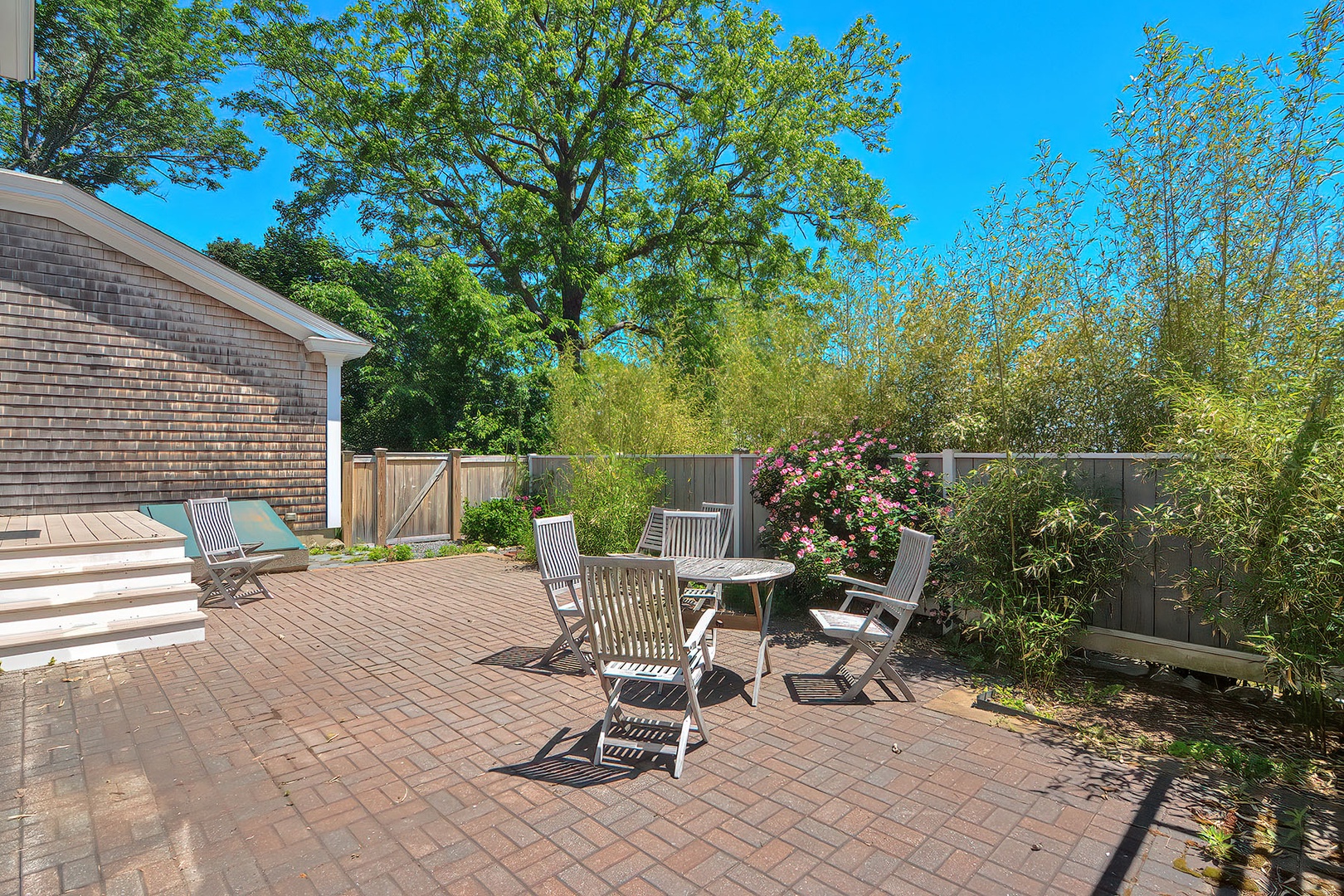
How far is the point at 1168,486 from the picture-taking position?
12.1ft

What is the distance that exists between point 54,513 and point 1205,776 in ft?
34.4

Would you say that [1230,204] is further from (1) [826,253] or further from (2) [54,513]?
(1) [826,253]

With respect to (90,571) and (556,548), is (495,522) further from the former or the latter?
(556,548)

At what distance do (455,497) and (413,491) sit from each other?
Answer: 659 millimetres

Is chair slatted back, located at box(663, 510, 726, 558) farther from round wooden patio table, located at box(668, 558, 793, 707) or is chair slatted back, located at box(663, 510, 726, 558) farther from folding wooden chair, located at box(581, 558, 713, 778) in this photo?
folding wooden chair, located at box(581, 558, 713, 778)

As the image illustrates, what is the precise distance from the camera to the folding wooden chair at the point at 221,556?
6.50 m

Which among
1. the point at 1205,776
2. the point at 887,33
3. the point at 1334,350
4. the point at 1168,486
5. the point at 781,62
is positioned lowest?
the point at 1205,776

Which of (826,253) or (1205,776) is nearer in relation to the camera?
(1205,776)

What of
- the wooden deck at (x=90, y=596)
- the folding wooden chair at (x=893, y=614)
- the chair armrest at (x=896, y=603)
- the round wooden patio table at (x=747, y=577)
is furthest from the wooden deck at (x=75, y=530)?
the chair armrest at (x=896, y=603)

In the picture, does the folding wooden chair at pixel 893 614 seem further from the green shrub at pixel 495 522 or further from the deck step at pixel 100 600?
the green shrub at pixel 495 522

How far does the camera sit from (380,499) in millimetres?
10211

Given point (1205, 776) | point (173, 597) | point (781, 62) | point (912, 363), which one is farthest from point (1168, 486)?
point (781, 62)

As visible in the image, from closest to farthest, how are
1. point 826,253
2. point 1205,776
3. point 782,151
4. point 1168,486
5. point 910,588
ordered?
point 1205,776, point 1168,486, point 910,588, point 782,151, point 826,253

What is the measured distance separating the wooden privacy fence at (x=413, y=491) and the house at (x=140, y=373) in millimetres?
343
